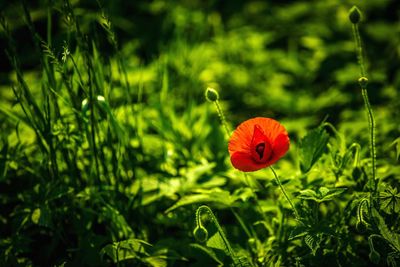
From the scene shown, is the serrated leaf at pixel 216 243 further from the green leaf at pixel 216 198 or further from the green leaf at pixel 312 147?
the green leaf at pixel 312 147

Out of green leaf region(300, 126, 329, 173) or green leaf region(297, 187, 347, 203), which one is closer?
green leaf region(297, 187, 347, 203)

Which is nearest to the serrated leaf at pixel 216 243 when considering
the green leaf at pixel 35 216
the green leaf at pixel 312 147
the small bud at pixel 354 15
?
the green leaf at pixel 312 147

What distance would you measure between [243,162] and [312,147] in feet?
1.01

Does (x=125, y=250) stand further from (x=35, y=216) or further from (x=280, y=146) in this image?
(x=280, y=146)

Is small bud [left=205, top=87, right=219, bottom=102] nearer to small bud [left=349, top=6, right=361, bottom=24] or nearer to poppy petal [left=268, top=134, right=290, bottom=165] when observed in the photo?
poppy petal [left=268, top=134, right=290, bottom=165]

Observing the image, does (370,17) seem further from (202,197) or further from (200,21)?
(202,197)

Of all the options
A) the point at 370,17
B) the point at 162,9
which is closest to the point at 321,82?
the point at 370,17

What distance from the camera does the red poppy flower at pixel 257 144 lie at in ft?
3.28

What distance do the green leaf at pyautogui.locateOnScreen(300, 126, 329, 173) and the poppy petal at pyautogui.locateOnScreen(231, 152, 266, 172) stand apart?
0.27 meters

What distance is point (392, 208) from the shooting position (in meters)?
1.03

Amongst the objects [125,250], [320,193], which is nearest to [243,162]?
[320,193]

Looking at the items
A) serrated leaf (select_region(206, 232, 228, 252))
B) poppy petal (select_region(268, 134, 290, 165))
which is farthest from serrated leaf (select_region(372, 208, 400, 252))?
serrated leaf (select_region(206, 232, 228, 252))

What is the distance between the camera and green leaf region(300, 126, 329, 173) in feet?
3.92

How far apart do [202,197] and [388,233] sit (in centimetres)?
54
